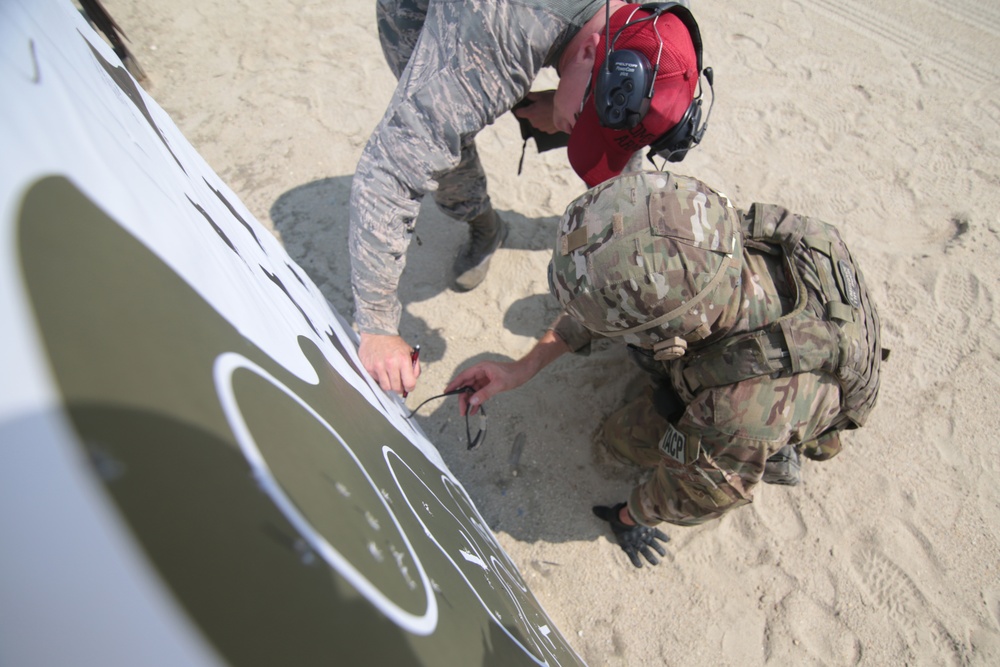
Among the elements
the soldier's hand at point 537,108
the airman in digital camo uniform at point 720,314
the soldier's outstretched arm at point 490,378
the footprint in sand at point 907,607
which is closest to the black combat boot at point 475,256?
the soldier's hand at point 537,108

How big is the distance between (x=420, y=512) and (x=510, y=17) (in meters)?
1.26

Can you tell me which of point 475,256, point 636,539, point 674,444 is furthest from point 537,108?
point 636,539

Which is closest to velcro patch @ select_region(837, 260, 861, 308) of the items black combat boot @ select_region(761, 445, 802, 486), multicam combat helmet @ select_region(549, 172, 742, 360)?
multicam combat helmet @ select_region(549, 172, 742, 360)

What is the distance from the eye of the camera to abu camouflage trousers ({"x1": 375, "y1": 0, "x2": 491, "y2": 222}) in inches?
69.2

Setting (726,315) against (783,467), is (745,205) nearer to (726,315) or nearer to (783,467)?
(783,467)

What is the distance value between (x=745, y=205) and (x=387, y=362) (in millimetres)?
2336

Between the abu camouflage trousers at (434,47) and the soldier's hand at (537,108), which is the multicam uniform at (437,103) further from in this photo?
the soldier's hand at (537,108)

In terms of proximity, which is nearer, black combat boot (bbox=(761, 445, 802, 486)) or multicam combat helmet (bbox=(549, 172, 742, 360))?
multicam combat helmet (bbox=(549, 172, 742, 360))

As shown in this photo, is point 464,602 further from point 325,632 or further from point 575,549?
point 575,549

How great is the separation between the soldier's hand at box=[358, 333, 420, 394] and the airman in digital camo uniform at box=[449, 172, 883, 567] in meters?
0.49

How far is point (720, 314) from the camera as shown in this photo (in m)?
1.30

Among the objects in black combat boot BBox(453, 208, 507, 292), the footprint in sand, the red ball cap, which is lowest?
the footprint in sand

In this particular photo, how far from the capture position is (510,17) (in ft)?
4.38

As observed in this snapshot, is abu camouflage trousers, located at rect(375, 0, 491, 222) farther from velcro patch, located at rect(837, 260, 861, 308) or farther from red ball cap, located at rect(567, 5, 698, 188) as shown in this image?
velcro patch, located at rect(837, 260, 861, 308)
